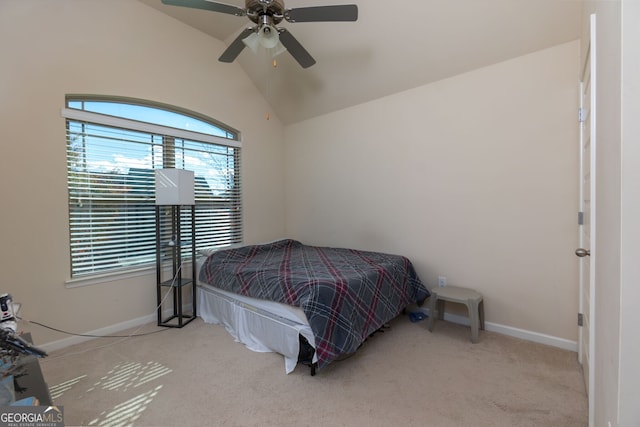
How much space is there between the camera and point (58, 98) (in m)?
2.36

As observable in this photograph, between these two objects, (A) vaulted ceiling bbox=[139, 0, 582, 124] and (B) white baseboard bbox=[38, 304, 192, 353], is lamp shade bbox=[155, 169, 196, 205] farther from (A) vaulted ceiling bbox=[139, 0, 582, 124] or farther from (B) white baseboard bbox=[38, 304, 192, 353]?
(A) vaulted ceiling bbox=[139, 0, 582, 124]

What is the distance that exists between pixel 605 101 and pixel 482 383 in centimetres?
174

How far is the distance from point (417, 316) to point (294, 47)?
2792mm

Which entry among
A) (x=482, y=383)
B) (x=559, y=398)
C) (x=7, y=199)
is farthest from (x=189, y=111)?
(x=559, y=398)

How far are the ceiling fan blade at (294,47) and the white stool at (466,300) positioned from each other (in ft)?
7.72

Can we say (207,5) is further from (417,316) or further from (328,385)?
(417,316)

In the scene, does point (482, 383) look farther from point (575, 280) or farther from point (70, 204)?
point (70, 204)

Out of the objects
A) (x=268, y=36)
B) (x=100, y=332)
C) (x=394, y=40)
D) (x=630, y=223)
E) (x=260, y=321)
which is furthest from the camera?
(x=394, y=40)

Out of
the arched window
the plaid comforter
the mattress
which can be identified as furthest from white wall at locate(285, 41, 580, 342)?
the arched window

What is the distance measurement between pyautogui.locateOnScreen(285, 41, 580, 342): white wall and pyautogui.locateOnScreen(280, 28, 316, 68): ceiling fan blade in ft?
4.37

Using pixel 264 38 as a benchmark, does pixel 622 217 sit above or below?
below

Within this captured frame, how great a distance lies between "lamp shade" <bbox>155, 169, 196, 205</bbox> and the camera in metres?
2.71

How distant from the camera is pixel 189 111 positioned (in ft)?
10.6

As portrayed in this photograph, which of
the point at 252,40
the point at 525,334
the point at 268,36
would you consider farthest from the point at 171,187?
the point at 525,334
